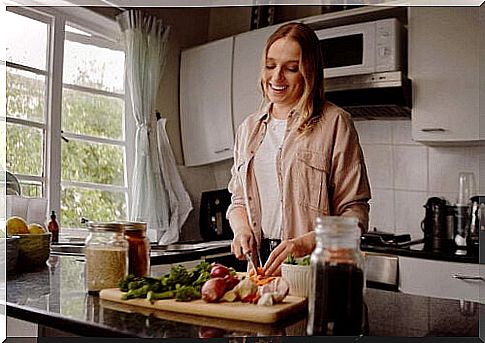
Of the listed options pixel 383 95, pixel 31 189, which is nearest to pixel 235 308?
pixel 31 189

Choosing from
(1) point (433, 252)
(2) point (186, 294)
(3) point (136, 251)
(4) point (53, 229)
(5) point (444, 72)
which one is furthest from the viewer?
(5) point (444, 72)

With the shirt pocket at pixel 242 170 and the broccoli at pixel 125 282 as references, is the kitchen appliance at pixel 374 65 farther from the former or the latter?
the broccoli at pixel 125 282

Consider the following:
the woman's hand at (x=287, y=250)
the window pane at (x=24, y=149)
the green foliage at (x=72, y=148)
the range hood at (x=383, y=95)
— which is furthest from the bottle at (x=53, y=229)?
the range hood at (x=383, y=95)

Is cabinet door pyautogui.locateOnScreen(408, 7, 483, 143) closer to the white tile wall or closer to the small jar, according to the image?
the white tile wall

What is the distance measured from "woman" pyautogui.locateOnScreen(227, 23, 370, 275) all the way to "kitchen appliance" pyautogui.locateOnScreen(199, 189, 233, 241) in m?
0.02

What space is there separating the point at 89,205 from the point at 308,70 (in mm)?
639

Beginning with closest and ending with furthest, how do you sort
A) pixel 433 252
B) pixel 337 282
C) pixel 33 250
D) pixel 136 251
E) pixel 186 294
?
pixel 337 282
pixel 186 294
pixel 136 251
pixel 33 250
pixel 433 252

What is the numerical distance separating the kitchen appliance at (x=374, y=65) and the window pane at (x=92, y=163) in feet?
1.95

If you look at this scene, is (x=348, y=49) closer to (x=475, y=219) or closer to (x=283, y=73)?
(x=283, y=73)

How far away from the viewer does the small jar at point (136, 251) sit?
127cm

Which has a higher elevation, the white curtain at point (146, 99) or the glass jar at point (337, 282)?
the white curtain at point (146, 99)

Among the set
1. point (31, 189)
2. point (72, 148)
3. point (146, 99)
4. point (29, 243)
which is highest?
point (146, 99)

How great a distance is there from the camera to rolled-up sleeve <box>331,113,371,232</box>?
53.9 inches

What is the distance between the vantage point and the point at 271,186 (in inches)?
55.5
